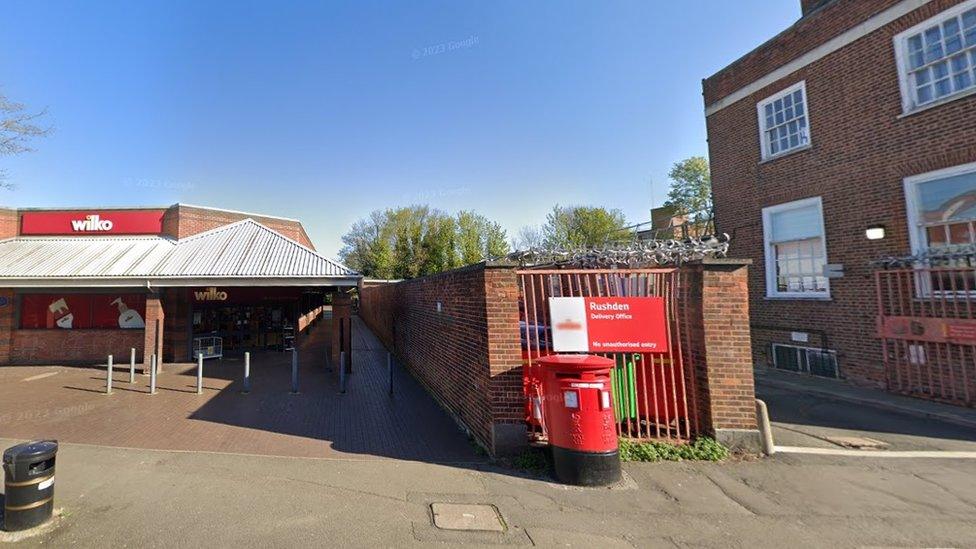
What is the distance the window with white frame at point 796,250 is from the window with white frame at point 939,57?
8.91 feet

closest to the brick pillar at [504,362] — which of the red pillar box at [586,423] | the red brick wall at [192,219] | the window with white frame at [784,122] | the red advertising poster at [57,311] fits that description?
the red pillar box at [586,423]

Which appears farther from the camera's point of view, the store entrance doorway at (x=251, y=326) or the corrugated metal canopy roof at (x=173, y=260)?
the store entrance doorway at (x=251, y=326)

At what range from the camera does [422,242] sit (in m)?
37.9

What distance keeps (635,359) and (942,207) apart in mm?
7954

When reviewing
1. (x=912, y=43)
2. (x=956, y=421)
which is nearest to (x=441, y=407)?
(x=956, y=421)

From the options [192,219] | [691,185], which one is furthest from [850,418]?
[691,185]

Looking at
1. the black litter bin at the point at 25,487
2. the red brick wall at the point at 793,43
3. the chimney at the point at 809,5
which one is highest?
the chimney at the point at 809,5

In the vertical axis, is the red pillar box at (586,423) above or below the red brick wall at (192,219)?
below

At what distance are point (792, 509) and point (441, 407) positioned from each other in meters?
5.54

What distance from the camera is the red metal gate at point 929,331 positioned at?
291 inches

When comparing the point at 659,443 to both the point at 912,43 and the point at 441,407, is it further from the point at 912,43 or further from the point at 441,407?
the point at 912,43

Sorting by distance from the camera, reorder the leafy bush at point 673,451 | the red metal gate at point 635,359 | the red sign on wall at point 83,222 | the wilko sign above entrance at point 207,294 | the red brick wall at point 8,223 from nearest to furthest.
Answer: the leafy bush at point 673,451, the red metal gate at point 635,359, the wilko sign above entrance at point 207,294, the red brick wall at point 8,223, the red sign on wall at point 83,222

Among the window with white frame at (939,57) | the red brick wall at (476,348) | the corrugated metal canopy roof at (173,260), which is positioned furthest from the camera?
the corrugated metal canopy roof at (173,260)

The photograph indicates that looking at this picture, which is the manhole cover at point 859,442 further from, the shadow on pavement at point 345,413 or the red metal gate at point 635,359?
the shadow on pavement at point 345,413
